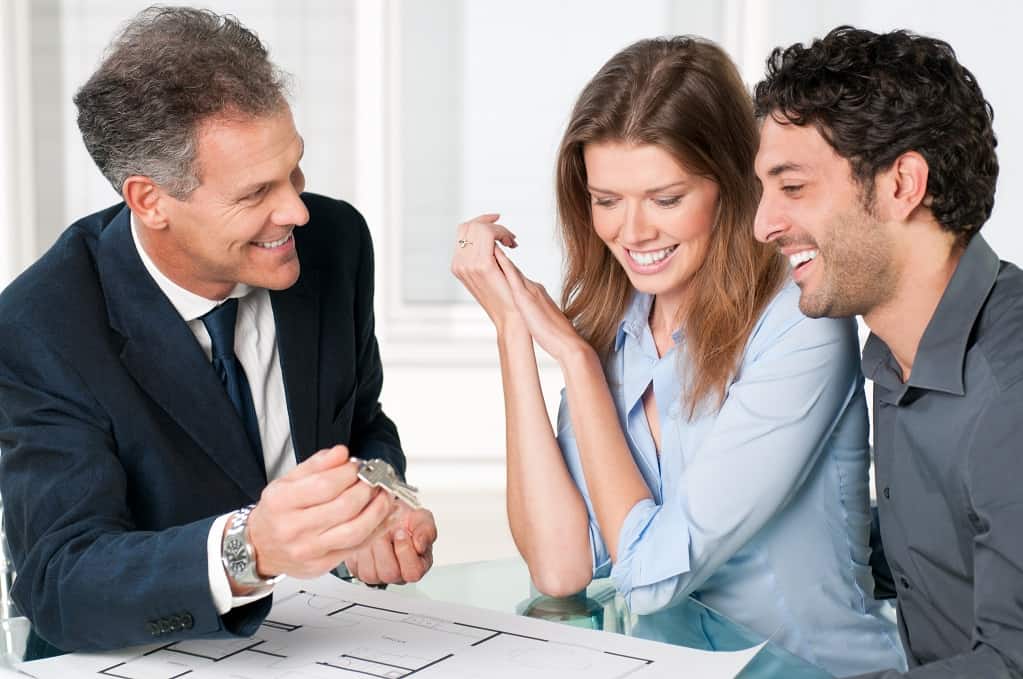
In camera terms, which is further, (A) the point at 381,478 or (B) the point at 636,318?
(B) the point at 636,318

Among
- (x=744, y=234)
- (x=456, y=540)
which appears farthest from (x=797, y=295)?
(x=456, y=540)

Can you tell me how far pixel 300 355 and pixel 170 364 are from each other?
280mm

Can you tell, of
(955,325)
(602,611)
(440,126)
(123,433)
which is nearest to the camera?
(955,325)

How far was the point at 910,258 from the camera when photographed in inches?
71.8

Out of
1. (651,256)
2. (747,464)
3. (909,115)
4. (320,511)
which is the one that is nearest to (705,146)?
(651,256)

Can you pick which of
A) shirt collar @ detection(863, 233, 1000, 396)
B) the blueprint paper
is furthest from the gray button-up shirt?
the blueprint paper

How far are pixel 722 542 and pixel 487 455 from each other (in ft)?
10.6

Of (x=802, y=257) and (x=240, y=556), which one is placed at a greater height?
(x=802, y=257)

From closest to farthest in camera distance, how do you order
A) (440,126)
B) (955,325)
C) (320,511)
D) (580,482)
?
(320,511) → (955,325) → (580,482) → (440,126)

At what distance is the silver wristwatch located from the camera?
1.64 m

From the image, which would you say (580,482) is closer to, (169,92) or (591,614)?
(591,614)

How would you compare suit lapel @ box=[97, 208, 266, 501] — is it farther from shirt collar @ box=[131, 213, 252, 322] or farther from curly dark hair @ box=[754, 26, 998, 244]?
curly dark hair @ box=[754, 26, 998, 244]

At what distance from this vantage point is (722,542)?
2004 mm

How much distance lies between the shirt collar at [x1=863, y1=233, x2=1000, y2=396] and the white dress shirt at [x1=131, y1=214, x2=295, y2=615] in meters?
1.05
